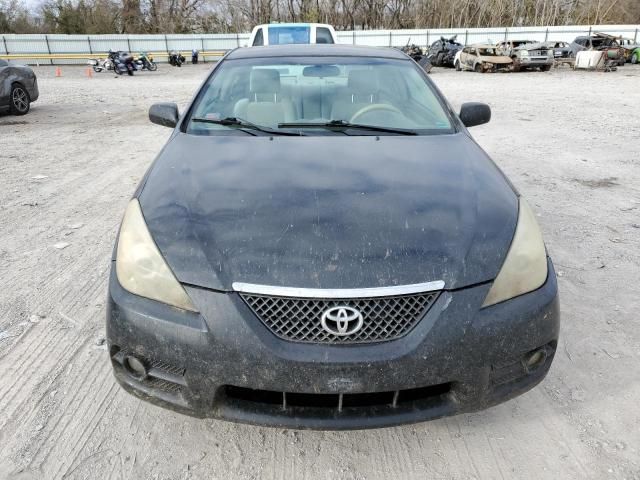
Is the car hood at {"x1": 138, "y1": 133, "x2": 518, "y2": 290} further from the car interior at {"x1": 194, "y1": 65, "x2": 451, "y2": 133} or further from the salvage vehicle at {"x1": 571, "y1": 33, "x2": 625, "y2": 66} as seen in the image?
the salvage vehicle at {"x1": 571, "y1": 33, "x2": 625, "y2": 66}

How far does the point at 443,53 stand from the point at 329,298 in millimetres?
27836

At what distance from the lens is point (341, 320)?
1.56 meters

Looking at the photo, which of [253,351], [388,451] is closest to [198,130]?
[253,351]

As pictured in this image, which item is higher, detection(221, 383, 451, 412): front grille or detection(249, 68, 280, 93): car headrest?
detection(249, 68, 280, 93): car headrest

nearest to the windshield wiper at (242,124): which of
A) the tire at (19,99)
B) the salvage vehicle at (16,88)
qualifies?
the salvage vehicle at (16,88)

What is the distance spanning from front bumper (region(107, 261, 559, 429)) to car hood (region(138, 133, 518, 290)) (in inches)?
5.1

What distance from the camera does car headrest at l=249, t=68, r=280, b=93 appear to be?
10.0ft

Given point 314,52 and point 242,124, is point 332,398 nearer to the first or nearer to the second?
point 242,124

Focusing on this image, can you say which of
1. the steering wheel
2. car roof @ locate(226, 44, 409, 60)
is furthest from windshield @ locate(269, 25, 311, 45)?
the steering wheel

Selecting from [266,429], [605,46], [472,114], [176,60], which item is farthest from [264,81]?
[176,60]

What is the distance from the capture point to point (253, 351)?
1558mm

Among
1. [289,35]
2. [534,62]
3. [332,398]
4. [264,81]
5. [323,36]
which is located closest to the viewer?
[332,398]

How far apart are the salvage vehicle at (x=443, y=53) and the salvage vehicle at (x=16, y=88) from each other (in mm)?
21616

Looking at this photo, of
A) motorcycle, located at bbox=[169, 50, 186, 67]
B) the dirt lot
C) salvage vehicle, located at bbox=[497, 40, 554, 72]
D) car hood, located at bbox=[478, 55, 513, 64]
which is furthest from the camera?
motorcycle, located at bbox=[169, 50, 186, 67]
